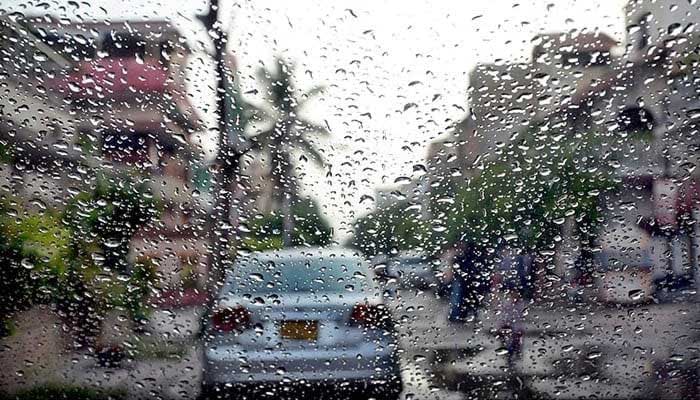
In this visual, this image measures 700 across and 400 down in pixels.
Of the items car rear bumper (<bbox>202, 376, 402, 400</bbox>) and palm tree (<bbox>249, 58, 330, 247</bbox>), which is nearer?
palm tree (<bbox>249, 58, 330, 247</bbox>)

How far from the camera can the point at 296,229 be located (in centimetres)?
228

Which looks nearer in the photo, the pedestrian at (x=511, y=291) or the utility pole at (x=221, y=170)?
the utility pole at (x=221, y=170)

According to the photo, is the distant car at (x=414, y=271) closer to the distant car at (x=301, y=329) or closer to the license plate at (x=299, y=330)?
the distant car at (x=301, y=329)

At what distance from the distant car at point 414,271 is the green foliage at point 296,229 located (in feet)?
0.74

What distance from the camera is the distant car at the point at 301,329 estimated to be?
7.50 ft

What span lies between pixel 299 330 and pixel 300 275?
0.18m

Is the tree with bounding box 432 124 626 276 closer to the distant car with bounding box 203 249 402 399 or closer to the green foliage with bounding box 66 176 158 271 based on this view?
the distant car with bounding box 203 249 402 399

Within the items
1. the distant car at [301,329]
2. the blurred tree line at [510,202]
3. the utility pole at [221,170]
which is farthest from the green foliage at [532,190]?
the utility pole at [221,170]

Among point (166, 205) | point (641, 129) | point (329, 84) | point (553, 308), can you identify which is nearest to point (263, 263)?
point (166, 205)

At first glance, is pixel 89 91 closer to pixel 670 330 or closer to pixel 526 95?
pixel 526 95

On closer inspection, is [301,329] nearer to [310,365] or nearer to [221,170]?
[310,365]

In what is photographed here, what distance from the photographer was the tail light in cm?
230

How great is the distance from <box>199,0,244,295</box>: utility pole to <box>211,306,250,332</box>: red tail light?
0.25 ft

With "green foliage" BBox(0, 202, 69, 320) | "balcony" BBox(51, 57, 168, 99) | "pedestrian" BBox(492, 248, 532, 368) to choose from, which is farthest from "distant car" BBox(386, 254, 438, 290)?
"green foliage" BBox(0, 202, 69, 320)
